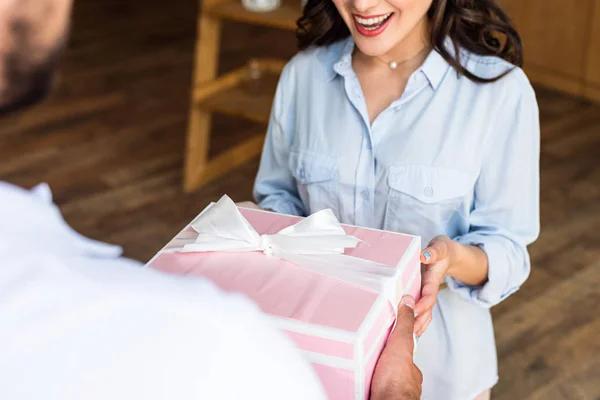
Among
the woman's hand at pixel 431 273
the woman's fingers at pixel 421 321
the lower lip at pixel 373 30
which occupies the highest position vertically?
the lower lip at pixel 373 30

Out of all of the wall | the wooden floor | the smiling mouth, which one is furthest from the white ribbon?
the wall

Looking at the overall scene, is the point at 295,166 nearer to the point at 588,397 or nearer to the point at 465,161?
the point at 465,161

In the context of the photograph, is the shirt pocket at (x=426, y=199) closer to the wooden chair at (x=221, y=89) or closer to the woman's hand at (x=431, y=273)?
the woman's hand at (x=431, y=273)

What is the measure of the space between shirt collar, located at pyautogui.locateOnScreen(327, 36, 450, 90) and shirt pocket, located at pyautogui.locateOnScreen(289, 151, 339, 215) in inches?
5.7

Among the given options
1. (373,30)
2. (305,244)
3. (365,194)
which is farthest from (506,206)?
(305,244)

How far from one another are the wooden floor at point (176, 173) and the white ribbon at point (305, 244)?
1323mm

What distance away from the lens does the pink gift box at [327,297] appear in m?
0.87

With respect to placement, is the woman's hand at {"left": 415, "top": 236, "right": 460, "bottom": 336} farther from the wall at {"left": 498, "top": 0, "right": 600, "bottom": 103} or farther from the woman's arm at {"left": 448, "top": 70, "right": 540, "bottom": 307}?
the wall at {"left": 498, "top": 0, "right": 600, "bottom": 103}

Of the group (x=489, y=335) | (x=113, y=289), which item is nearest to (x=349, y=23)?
(x=489, y=335)

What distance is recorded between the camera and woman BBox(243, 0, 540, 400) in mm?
1323

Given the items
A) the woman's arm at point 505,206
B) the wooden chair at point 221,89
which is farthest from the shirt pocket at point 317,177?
the wooden chair at point 221,89

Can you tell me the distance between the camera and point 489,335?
1465 millimetres

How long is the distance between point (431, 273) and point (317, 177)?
351 mm

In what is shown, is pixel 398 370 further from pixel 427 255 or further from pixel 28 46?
pixel 28 46
